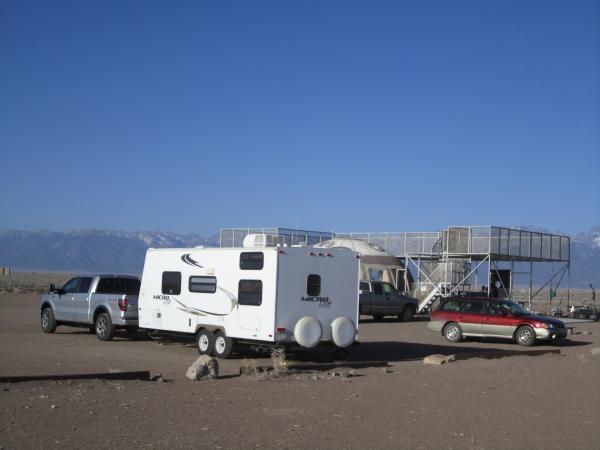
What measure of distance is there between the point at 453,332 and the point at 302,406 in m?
14.5

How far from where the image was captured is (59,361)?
54.0 feet

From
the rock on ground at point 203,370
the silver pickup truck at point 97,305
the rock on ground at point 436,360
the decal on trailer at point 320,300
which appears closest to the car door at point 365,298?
the silver pickup truck at point 97,305

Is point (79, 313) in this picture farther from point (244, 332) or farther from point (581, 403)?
point (581, 403)

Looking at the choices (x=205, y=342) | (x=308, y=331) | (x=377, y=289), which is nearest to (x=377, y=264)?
(x=377, y=289)

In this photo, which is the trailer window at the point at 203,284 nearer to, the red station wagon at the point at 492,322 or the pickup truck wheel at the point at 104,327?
the pickup truck wheel at the point at 104,327

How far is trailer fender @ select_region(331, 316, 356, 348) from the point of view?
1747 centimetres

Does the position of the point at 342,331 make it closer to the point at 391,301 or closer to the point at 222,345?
the point at 222,345

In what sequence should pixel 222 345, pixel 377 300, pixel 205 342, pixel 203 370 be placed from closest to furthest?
pixel 203 370 → pixel 222 345 → pixel 205 342 → pixel 377 300

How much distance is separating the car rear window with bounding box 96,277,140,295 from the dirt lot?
353 cm

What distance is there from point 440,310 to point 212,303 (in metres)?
9.79

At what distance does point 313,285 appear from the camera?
1753 cm

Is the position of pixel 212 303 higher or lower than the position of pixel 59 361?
higher

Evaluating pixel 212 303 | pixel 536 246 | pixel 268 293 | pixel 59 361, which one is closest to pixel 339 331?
pixel 268 293

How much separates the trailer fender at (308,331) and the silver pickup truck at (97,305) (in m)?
5.98
